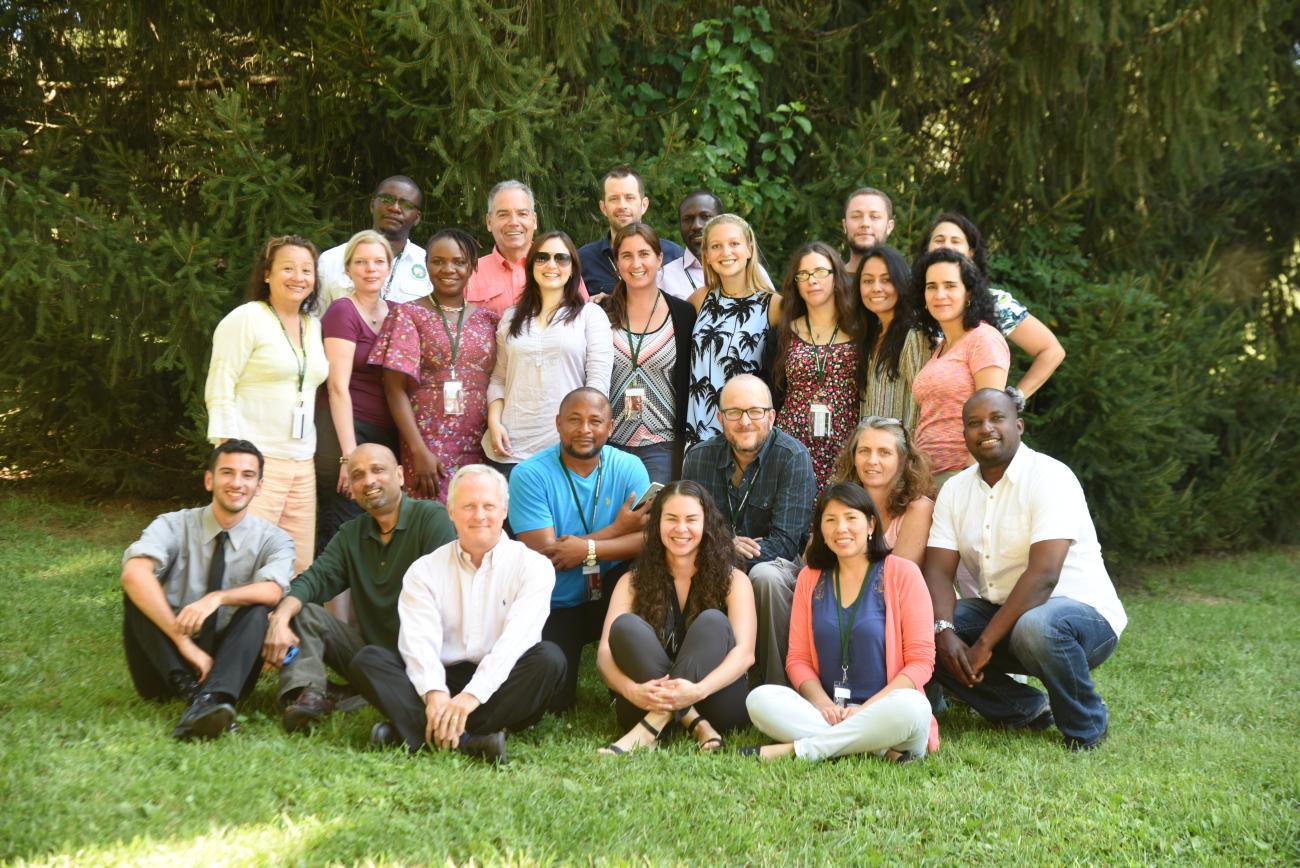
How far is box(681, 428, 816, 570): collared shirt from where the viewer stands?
204 inches

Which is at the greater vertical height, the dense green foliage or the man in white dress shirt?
the dense green foliage

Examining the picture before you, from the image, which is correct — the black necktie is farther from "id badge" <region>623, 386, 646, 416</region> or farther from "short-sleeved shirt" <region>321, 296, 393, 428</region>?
"id badge" <region>623, 386, 646, 416</region>

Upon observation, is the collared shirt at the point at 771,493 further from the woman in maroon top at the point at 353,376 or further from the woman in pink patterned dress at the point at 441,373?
the woman in maroon top at the point at 353,376

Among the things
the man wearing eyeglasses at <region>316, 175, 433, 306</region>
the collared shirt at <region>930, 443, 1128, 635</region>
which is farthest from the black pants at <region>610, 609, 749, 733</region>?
the man wearing eyeglasses at <region>316, 175, 433, 306</region>

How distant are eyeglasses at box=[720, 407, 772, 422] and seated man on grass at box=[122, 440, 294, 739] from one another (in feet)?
6.28

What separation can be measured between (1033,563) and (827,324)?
1.53m

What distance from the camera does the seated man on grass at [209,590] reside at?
452cm

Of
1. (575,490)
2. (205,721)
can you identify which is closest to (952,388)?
(575,490)

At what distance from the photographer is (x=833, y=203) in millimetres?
8227

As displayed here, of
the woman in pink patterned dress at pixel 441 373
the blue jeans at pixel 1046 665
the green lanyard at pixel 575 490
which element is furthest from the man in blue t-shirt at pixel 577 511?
the blue jeans at pixel 1046 665

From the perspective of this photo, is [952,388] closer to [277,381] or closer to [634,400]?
[634,400]

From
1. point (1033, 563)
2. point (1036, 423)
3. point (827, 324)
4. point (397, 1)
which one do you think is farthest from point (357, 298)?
point (1036, 423)

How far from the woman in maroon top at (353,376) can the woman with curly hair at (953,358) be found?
2.50 m

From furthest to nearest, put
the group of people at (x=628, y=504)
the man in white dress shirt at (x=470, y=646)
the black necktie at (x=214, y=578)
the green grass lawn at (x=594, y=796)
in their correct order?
the black necktie at (x=214, y=578) → the group of people at (x=628, y=504) → the man in white dress shirt at (x=470, y=646) → the green grass lawn at (x=594, y=796)
